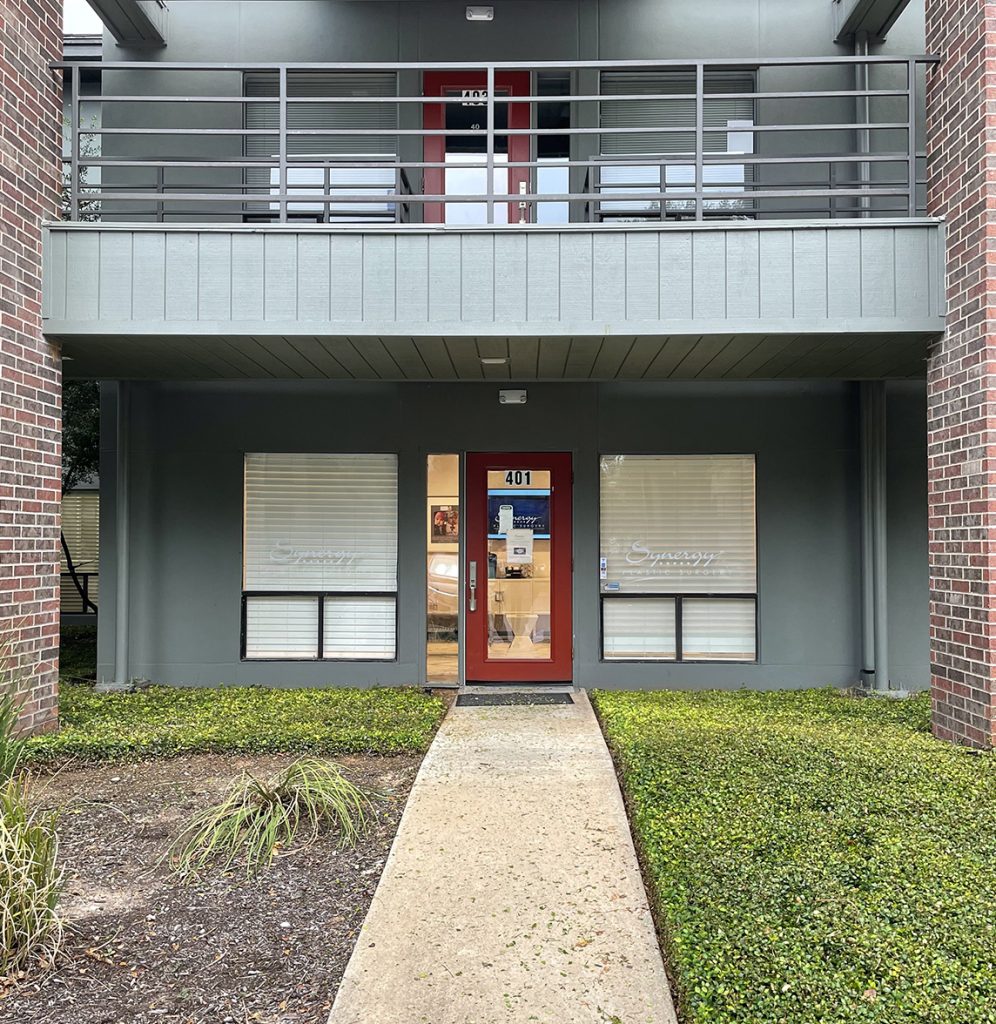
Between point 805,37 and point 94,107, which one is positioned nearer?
point 805,37

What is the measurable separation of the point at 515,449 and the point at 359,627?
246cm

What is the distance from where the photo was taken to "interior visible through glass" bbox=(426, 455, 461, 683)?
27.4ft

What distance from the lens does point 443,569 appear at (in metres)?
8.40

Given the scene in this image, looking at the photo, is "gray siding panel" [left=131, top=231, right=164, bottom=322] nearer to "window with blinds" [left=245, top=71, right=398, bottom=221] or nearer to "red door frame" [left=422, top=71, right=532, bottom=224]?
"window with blinds" [left=245, top=71, right=398, bottom=221]

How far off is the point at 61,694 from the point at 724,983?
6761 millimetres

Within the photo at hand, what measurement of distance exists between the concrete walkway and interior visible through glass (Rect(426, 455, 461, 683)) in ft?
9.53

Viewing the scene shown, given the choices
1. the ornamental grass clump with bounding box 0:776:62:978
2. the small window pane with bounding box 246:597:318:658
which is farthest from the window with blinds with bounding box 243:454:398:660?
the ornamental grass clump with bounding box 0:776:62:978

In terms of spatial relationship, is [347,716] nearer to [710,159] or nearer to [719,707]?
[719,707]

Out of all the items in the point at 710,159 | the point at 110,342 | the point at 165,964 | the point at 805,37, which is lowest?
the point at 165,964

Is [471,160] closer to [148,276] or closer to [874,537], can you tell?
[148,276]

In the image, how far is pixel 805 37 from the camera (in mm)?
8164

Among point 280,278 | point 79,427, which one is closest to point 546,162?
point 280,278

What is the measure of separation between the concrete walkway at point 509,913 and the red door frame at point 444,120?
5930 millimetres

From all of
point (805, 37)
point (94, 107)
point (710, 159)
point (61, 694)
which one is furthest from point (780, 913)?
point (94, 107)
